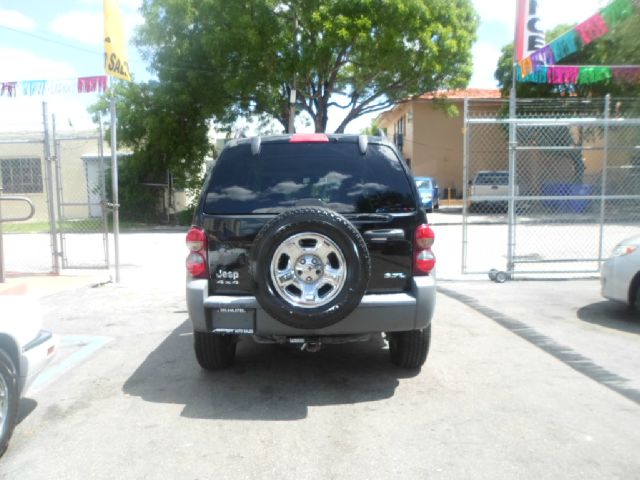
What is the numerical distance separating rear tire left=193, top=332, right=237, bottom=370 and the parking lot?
123mm

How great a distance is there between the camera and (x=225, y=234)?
183 inches

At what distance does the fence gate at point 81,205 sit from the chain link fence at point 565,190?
6369 millimetres

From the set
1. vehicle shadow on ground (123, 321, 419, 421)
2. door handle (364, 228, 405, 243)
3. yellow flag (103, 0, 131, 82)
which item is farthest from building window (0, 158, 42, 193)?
door handle (364, 228, 405, 243)

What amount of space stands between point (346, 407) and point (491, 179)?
71.2 feet

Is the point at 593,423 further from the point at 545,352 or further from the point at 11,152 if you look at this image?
the point at 11,152

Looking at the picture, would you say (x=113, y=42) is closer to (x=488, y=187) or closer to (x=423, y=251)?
(x=423, y=251)

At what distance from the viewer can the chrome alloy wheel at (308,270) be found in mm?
4383

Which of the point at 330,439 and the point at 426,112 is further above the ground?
the point at 426,112

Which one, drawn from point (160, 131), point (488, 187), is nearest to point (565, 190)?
point (488, 187)

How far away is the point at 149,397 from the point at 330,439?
1.64 metres

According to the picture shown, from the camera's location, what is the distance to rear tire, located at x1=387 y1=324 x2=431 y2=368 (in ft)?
16.8

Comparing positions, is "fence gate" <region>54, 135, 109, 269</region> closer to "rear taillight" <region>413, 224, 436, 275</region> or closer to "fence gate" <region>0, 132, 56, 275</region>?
"fence gate" <region>0, 132, 56, 275</region>

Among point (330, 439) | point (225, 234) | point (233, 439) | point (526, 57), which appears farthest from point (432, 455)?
point (526, 57)

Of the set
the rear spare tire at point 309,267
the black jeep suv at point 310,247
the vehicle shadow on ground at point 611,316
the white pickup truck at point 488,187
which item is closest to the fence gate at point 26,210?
the black jeep suv at point 310,247
